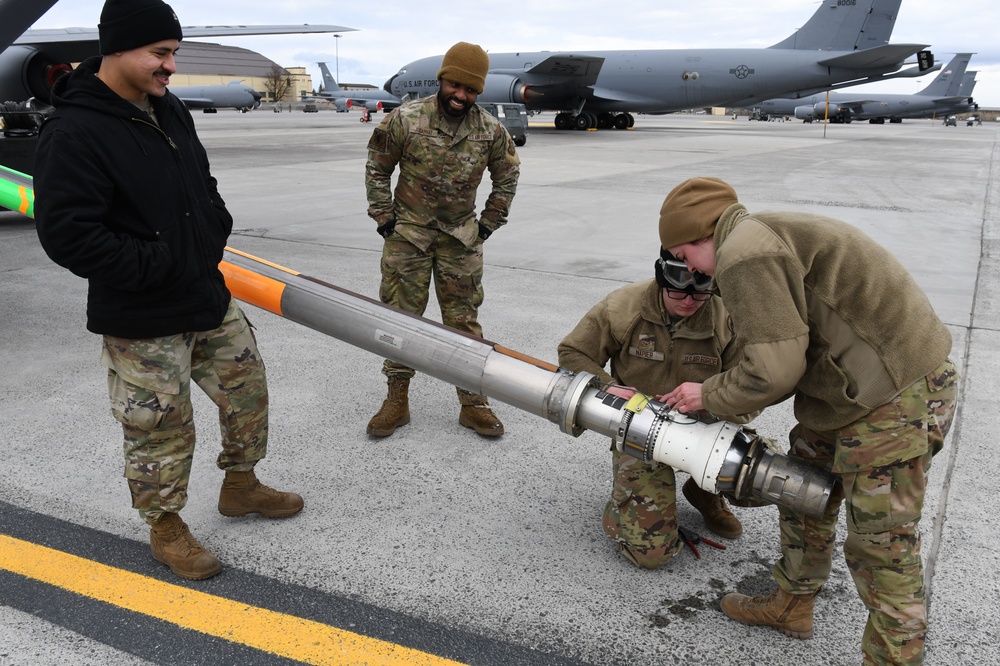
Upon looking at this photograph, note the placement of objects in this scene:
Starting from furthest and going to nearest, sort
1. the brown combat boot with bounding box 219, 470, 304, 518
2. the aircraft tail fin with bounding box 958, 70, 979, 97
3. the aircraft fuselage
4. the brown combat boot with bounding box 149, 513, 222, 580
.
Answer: the aircraft tail fin with bounding box 958, 70, 979, 97 → the aircraft fuselage → the brown combat boot with bounding box 219, 470, 304, 518 → the brown combat boot with bounding box 149, 513, 222, 580

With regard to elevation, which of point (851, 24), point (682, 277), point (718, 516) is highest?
point (851, 24)

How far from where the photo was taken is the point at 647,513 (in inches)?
112

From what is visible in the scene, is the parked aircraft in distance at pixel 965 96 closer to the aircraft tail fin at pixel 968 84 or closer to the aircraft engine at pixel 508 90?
the aircraft tail fin at pixel 968 84

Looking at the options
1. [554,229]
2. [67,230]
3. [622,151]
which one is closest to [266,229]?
[554,229]

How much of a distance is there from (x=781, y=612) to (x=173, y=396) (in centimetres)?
230

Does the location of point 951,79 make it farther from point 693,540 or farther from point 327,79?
point 693,540

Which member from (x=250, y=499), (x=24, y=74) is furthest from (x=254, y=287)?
(x=24, y=74)

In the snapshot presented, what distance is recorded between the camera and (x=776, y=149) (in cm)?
2369

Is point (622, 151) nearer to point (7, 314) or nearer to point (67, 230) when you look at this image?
point (7, 314)

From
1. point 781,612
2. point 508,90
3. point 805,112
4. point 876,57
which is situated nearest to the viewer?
point 781,612

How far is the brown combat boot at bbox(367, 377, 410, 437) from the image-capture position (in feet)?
13.1

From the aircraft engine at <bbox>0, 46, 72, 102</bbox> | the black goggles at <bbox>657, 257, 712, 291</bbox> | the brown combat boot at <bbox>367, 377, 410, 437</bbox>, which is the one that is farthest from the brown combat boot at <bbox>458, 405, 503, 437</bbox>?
the aircraft engine at <bbox>0, 46, 72, 102</bbox>

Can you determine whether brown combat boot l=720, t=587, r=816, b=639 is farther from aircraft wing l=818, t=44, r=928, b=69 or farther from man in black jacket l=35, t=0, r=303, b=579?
aircraft wing l=818, t=44, r=928, b=69

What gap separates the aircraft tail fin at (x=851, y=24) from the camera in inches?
1248
